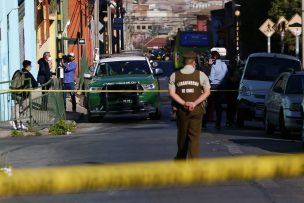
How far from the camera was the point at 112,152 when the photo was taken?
14.6m

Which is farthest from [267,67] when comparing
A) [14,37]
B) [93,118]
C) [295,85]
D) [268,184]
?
[268,184]

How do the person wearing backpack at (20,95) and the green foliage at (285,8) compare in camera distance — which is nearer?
the person wearing backpack at (20,95)

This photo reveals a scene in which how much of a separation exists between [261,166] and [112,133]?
46.4ft

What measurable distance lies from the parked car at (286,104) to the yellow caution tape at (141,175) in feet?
36.0

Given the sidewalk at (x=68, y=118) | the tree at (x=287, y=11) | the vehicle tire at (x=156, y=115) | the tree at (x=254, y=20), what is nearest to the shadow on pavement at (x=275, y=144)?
the sidewalk at (x=68, y=118)

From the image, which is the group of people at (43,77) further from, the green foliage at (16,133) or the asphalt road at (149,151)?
the asphalt road at (149,151)

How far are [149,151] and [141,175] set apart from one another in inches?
364

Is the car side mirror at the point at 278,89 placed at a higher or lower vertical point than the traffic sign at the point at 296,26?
lower

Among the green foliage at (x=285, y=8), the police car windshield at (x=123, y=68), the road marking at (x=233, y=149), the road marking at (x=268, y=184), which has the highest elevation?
the green foliage at (x=285, y=8)

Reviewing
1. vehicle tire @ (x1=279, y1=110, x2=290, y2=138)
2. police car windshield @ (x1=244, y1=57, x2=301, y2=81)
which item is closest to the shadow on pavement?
→ vehicle tire @ (x1=279, y1=110, x2=290, y2=138)

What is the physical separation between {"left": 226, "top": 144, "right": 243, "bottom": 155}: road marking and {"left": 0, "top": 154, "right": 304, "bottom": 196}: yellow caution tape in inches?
331

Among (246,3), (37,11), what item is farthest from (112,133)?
(246,3)

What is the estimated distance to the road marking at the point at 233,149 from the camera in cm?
1399

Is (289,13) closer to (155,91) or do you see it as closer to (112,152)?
(155,91)
